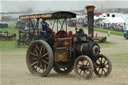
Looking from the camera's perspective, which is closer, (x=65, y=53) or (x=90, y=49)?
(x=90, y=49)

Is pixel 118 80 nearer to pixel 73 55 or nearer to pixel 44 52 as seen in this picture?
pixel 73 55

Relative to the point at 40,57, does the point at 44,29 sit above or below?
above

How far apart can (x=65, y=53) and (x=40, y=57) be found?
88 cm

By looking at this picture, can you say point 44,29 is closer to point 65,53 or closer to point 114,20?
point 65,53

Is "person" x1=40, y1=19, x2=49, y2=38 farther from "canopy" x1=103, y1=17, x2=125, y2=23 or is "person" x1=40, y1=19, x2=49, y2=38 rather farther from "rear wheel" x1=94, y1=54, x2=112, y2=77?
"canopy" x1=103, y1=17, x2=125, y2=23

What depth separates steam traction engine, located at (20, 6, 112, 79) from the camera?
8664mm

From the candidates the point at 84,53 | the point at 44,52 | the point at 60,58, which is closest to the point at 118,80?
the point at 84,53

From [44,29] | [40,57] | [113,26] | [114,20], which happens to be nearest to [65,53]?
[40,57]

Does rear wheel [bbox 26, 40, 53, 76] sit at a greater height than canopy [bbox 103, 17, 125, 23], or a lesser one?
lesser

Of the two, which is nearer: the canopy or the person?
the person

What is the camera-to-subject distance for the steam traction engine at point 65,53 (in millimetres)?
8664

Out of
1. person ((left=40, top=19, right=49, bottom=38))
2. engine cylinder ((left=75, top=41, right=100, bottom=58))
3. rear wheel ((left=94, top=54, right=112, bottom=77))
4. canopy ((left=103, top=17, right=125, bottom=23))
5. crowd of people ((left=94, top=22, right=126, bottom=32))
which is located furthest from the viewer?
canopy ((left=103, top=17, right=125, bottom=23))

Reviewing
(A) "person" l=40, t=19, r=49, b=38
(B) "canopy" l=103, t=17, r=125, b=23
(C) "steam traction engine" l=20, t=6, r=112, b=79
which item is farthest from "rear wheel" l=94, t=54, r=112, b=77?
(B) "canopy" l=103, t=17, r=125, b=23

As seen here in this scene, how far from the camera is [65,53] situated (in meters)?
9.04
